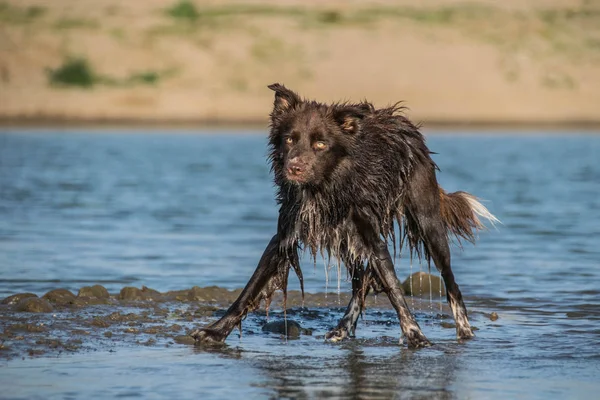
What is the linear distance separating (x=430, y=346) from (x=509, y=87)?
44.3 m

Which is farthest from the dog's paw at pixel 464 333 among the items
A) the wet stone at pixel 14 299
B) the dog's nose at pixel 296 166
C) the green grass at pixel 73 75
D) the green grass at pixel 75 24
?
the green grass at pixel 75 24

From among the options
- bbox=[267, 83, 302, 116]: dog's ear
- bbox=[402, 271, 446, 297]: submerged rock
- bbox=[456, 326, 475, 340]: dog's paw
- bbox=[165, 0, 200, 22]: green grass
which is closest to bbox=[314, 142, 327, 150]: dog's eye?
bbox=[267, 83, 302, 116]: dog's ear

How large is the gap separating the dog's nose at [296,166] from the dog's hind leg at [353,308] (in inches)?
44.0

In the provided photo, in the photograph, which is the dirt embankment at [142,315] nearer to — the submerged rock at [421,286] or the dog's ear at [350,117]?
the submerged rock at [421,286]

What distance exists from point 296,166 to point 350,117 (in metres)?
0.66

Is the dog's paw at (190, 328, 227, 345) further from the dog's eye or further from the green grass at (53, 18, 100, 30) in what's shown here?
the green grass at (53, 18, 100, 30)

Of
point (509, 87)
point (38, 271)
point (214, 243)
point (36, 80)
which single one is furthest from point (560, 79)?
point (38, 271)

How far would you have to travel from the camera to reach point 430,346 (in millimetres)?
9414

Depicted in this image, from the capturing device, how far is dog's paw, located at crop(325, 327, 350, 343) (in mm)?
9688

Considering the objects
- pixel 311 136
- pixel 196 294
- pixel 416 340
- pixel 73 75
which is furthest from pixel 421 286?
pixel 73 75

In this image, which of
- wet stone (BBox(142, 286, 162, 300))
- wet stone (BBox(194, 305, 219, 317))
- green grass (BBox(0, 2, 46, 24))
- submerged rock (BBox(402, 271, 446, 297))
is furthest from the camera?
green grass (BBox(0, 2, 46, 24))

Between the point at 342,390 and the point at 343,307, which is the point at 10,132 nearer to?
the point at 343,307

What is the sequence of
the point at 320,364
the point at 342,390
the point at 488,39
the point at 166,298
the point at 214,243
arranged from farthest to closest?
the point at 488,39
the point at 214,243
the point at 166,298
the point at 320,364
the point at 342,390

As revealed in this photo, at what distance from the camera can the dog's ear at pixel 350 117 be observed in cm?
919
